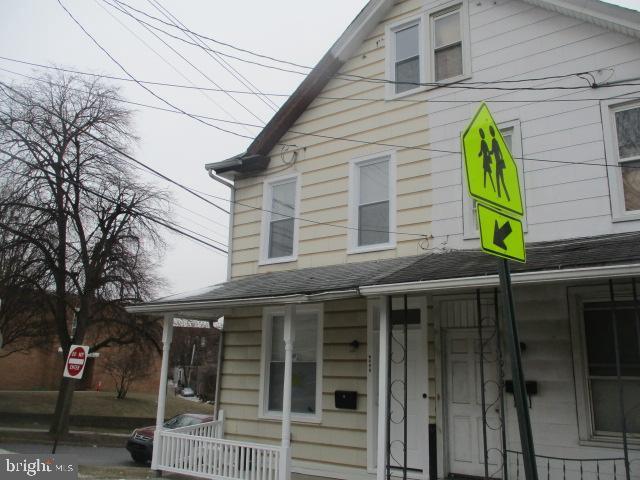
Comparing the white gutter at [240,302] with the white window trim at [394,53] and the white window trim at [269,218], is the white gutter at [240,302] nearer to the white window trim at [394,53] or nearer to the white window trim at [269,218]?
the white window trim at [269,218]

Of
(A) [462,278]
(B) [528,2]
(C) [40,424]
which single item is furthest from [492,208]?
(C) [40,424]

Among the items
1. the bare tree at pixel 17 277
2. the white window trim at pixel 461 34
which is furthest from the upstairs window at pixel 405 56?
the bare tree at pixel 17 277

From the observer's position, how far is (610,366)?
271 inches

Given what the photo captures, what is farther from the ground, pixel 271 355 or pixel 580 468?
pixel 271 355

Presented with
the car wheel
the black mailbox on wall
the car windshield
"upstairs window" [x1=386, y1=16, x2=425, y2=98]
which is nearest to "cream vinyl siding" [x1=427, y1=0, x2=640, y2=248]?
"upstairs window" [x1=386, y1=16, x2=425, y2=98]

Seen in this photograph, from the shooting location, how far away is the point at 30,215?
62.7 feet

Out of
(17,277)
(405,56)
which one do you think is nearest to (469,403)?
(405,56)

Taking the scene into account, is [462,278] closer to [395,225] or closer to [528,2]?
[395,225]

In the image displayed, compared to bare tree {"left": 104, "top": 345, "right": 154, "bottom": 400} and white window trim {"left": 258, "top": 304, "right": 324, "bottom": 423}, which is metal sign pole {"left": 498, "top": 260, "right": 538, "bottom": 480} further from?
bare tree {"left": 104, "top": 345, "right": 154, "bottom": 400}

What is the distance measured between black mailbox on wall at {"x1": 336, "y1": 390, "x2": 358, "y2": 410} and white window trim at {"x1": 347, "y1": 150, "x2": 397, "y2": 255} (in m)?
2.29

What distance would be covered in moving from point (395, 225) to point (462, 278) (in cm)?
283

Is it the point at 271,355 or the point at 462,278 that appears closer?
the point at 462,278

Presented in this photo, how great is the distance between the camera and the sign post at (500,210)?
356cm

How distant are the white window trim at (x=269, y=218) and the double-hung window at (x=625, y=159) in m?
5.24
